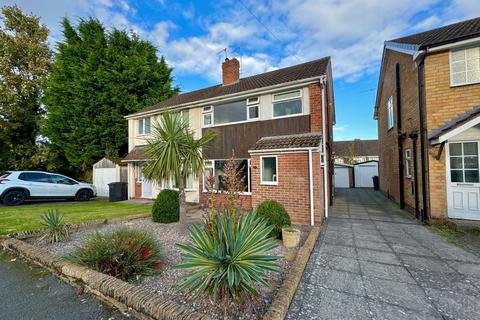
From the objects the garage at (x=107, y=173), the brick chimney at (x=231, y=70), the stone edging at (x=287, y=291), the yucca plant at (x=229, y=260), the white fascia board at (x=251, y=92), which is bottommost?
the stone edging at (x=287, y=291)

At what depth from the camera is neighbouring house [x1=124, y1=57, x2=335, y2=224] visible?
6.95 metres

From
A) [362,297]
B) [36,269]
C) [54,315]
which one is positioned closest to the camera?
[54,315]

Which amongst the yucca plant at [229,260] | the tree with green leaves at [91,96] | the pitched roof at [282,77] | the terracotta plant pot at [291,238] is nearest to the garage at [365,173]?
the pitched roof at [282,77]

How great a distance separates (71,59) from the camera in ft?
57.1

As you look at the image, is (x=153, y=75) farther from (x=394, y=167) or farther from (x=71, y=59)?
(x=394, y=167)

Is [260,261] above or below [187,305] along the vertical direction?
above

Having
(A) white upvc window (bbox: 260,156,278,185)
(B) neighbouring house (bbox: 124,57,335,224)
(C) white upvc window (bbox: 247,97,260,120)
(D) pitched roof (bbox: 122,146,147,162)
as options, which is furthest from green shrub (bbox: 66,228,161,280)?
(D) pitched roof (bbox: 122,146,147,162)

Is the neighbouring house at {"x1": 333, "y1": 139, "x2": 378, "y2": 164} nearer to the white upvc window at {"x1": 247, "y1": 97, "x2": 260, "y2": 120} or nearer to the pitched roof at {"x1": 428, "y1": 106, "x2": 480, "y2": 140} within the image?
the white upvc window at {"x1": 247, "y1": 97, "x2": 260, "y2": 120}

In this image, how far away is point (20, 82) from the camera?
1714 cm

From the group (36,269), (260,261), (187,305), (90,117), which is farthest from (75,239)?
(90,117)

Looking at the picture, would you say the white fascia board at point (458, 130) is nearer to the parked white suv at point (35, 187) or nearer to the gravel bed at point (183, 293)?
the gravel bed at point (183, 293)

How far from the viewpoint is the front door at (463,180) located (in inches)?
244

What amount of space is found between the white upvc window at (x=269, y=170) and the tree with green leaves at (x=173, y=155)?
2510 millimetres

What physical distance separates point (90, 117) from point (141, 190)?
797cm
